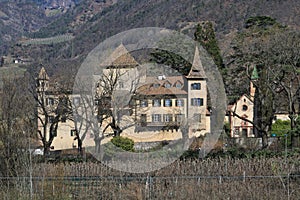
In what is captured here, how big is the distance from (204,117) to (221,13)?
45591 mm

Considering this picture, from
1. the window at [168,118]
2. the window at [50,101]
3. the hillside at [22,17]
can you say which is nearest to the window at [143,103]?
the window at [168,118]

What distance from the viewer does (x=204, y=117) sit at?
68.6 ft

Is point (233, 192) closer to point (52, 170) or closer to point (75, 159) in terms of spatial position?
point (52, 170)

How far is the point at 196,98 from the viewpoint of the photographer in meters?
20.6

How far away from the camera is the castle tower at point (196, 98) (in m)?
20.3

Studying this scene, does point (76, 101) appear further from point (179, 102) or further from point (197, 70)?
point (197, 70)

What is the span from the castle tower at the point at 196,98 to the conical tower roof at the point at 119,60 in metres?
2.87

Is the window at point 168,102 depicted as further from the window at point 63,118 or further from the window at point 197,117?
the window at point 63,118

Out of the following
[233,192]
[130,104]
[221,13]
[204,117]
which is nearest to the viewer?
[233,192]

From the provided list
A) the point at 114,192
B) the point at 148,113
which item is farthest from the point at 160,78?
the point at 114,192

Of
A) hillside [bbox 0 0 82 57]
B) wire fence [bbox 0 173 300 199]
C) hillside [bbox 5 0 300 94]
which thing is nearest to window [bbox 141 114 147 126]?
wire fence [bbox 0 173 300 199]

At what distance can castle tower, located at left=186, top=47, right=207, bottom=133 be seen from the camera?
66.5 feet

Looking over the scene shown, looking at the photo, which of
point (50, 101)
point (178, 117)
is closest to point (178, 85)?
point (178, 117)

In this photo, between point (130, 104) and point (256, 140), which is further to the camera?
point (256, 140)
